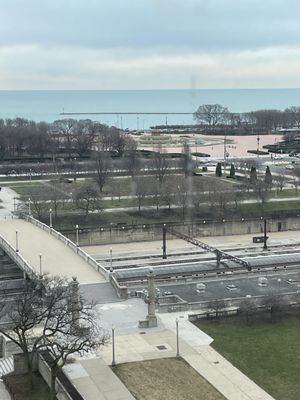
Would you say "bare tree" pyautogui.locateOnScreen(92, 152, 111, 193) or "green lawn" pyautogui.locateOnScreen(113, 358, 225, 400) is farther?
"bare tree" pyautogui.locateOnScreen(92, 152, 111, 193)

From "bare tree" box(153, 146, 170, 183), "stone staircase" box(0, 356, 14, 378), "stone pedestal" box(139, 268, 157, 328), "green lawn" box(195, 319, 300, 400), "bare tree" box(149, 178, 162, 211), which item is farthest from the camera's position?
"bare tree" box(153, 146, 170, 183)

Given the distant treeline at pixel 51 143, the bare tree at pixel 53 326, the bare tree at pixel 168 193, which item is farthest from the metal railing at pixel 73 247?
the distant treeline at pixel 51 143

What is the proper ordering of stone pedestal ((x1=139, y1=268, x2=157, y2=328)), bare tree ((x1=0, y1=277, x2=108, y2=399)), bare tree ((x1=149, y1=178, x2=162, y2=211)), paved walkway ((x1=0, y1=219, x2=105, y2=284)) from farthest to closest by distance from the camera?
bare tree ((x1=149, y1=178, x2=162, y2=211))
paved walkway ((x1=0, y1=219, x2=105, y2=284))
stone pedestal ((x1=139, y1=268, x2=157, y2=328))
bare tree ((x1=0, y1=277, x2=108, y2=399))

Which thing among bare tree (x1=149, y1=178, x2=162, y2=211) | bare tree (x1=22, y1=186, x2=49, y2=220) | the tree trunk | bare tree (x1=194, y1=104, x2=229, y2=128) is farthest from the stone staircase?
bare tree (x1=194, y1=104, x2=229, y2=128)

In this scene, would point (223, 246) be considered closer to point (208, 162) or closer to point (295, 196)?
point (295, 196)

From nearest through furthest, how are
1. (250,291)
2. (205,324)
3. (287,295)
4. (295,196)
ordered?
1. (205,324)
2. (287,295)
3. (250,291)
4. (295,196)

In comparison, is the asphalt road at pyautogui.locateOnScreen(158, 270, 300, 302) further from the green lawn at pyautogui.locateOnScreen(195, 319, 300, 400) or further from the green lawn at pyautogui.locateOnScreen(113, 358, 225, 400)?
the green lawn at pyautogui.locateOnScreen(113, 358, 225, 400)

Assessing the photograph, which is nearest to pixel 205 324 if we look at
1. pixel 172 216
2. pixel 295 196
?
pixel 172 216

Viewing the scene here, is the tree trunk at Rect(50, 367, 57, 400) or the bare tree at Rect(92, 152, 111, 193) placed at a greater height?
the bare tree at Rect(92, 152, 111, 193)
